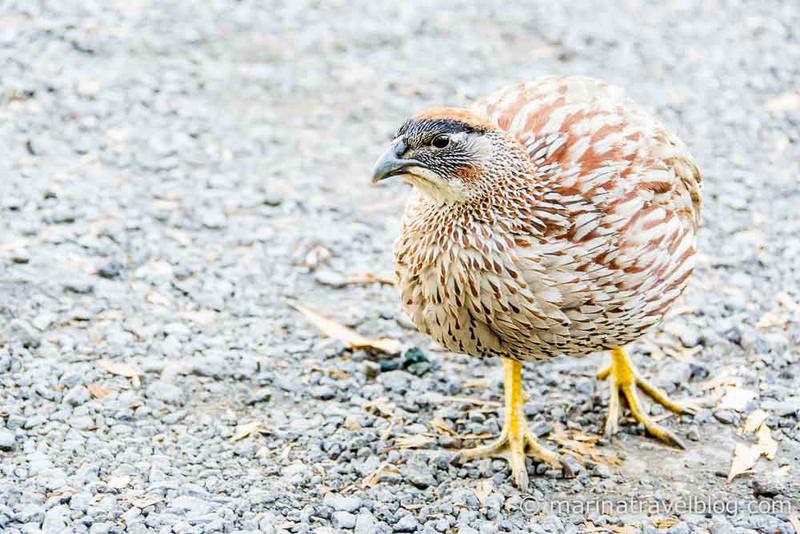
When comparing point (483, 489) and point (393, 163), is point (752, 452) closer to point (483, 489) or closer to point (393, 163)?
point (483, 489)

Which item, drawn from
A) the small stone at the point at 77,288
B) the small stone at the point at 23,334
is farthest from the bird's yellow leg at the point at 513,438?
the small stone at the point at 77,288

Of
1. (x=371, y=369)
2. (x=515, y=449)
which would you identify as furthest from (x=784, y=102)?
(x=515, y=449)

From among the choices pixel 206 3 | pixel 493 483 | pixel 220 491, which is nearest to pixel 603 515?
pixel 493 483

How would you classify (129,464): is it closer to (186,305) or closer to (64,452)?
(64,452)

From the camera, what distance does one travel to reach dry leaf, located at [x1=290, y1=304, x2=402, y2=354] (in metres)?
6.27

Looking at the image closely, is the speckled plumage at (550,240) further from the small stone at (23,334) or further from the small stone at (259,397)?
the small stone at (23,334)

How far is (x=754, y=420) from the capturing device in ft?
18.3

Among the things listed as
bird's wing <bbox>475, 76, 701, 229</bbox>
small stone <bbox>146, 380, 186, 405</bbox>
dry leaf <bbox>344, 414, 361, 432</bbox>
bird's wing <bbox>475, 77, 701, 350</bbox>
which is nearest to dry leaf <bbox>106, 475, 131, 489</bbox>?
small stone <bbox>146, 380, 186, 405</bbox>

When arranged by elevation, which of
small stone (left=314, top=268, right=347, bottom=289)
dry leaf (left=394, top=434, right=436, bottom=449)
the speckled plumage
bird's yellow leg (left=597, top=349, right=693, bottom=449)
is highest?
the speckled plumage

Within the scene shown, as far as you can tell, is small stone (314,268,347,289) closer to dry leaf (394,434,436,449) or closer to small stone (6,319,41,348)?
dry leaf (394,434,436,449)

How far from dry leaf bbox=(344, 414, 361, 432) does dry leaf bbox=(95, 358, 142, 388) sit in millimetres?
1187

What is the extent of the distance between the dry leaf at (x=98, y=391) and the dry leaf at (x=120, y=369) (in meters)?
0.16

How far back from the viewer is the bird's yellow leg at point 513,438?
5406mm

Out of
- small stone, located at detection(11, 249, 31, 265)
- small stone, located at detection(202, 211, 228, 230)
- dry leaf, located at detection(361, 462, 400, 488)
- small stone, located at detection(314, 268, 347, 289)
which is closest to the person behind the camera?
dry leaf, located at detection(361, 462, 400, 488)
